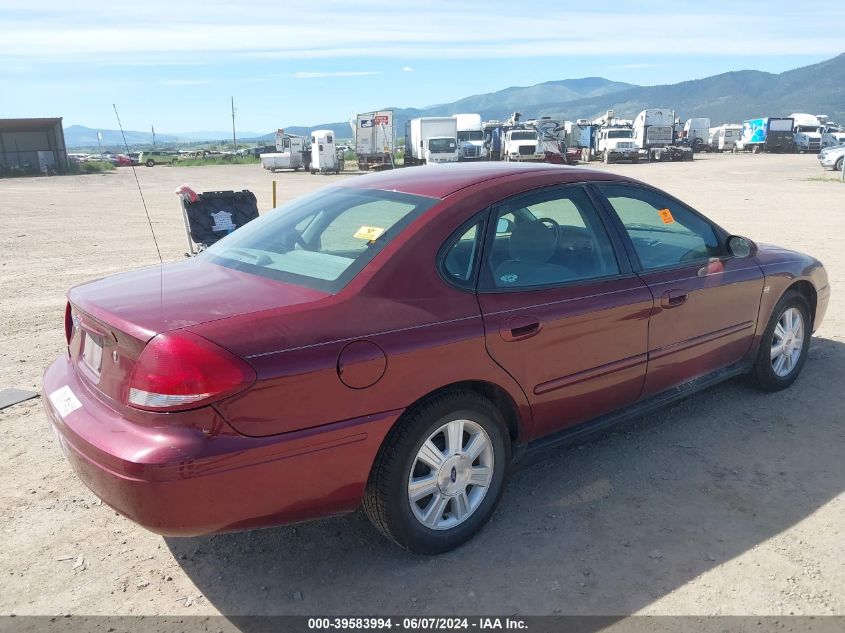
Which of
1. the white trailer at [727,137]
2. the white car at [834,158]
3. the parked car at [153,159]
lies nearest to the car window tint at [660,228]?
the white car at [834,158]

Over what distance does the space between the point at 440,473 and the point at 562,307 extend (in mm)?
984

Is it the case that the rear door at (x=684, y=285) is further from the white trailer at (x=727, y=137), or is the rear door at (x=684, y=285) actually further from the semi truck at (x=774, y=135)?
the white trailer at (x=727, y=137)

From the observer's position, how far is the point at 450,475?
3.03 metres

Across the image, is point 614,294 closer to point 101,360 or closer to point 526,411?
point 526,411

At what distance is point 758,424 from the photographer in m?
4.34

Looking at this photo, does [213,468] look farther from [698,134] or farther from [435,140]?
[698,134]

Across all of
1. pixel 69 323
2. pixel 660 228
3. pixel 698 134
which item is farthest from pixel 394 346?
pixel 698 134

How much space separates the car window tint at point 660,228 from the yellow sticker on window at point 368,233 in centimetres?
137

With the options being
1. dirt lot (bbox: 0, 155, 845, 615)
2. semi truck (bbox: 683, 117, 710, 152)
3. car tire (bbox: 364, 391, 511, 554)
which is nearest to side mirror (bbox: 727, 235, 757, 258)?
dirt lot (bbox: 0, 155, 845, 615)

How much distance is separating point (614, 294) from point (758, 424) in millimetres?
1597

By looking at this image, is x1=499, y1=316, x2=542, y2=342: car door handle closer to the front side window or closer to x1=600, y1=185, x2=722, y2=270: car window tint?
x1=600, y1=185, x2=722, y2=270: car window tint

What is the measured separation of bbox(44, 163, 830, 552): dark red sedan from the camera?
2.45 m

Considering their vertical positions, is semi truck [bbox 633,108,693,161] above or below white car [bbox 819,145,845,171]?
above

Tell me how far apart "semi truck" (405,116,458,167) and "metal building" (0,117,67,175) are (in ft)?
77.7
